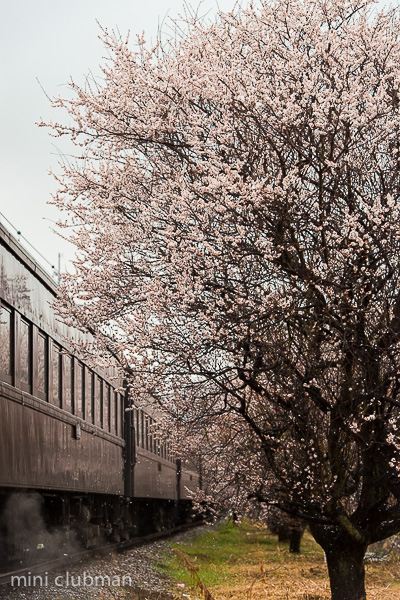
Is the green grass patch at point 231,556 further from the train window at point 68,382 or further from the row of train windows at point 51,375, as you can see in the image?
the train window at point 68,382

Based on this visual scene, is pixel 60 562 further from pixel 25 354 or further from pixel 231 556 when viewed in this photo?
pixel 231 556

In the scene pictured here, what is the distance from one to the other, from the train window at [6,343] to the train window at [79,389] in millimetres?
3777

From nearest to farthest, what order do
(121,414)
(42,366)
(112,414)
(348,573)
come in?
(348,573)
(42,366)
(112,414)
(121,414)

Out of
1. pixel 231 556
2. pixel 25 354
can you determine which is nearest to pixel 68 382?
pixel 25 354

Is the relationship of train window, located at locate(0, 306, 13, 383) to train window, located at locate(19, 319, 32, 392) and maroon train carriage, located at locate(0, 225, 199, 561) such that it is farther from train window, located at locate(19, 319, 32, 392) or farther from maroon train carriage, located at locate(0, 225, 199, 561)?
train window, located at locate(19, 319, 32, 392)

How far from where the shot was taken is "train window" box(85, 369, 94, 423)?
13.1 m

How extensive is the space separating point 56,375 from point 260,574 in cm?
371

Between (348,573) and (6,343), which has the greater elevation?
(6,343)

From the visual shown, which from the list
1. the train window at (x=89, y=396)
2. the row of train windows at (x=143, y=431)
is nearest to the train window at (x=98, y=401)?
the train window at (x=89, y=396)

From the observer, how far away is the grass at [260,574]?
37.1ft

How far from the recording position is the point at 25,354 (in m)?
9.26

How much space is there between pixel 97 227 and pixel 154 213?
4.30 ft

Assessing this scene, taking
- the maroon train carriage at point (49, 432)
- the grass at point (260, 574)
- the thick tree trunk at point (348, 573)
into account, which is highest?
the maroon train carriage at point (49, 432)

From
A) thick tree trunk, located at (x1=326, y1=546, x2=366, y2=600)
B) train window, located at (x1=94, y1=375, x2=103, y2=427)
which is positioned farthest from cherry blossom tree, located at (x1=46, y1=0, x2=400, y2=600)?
train window, located at (x1=94, y1=375, x2=103, y2=427)
